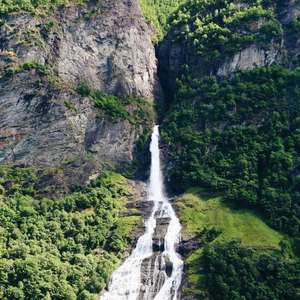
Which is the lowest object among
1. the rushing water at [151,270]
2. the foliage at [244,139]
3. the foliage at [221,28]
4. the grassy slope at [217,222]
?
the rushing water at [151,270]

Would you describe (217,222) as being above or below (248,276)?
above

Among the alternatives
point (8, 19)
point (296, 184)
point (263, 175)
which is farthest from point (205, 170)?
point (8, 19)

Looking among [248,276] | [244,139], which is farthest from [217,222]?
[244,139]

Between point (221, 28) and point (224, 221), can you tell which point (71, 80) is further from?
point (224, 221)

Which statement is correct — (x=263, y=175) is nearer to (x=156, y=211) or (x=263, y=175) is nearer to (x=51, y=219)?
(x=156, y=211)

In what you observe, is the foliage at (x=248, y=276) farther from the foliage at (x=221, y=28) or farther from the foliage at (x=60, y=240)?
the foliage at (x=221, y=28)

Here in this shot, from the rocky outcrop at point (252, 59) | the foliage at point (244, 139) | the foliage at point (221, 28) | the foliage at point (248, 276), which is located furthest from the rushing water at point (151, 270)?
the foliage at point (221, 28)
